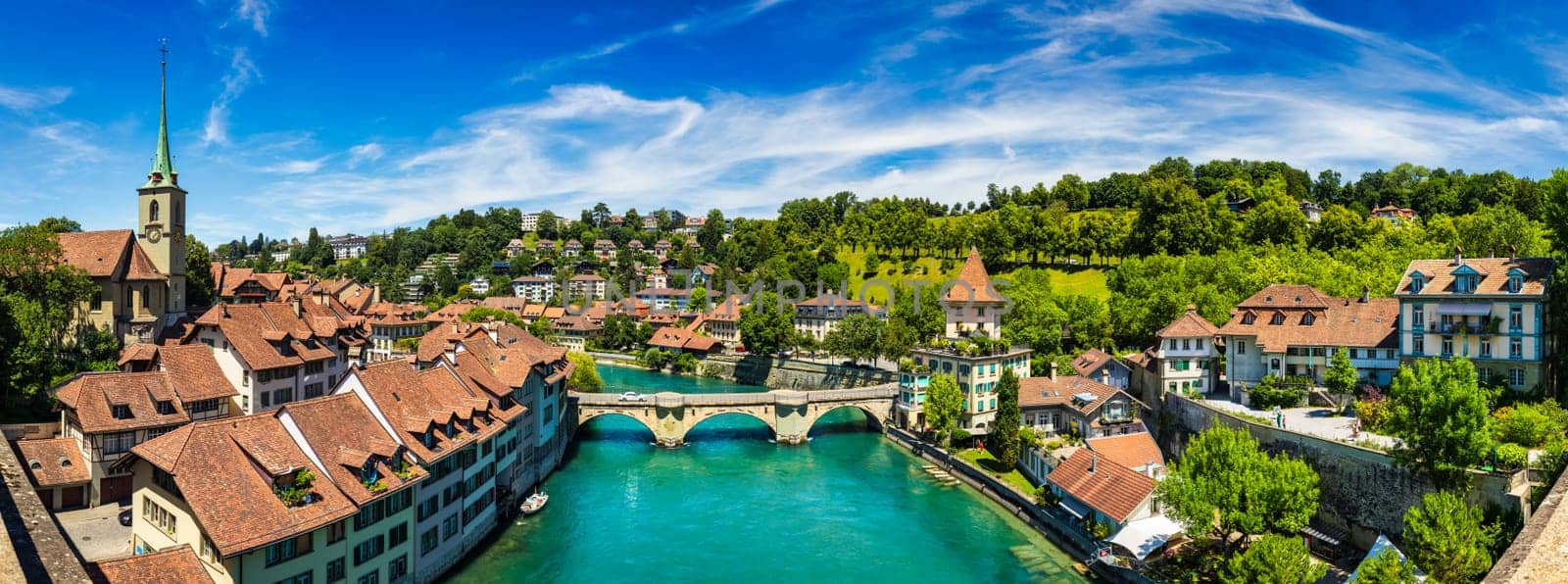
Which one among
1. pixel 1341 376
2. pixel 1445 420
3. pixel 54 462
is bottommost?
pixel 54 462

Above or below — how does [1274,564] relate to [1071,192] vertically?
below

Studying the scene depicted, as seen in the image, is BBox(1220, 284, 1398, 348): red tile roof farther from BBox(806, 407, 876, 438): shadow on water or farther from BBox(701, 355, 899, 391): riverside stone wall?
BBox(701, 355, 899, 391): riverside stone wall

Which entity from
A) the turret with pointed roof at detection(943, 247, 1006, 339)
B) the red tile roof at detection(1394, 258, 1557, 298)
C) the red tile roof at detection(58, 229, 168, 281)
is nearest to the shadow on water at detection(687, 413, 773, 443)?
the turret with pointed roof at detection(943, 247, 1006, 339)

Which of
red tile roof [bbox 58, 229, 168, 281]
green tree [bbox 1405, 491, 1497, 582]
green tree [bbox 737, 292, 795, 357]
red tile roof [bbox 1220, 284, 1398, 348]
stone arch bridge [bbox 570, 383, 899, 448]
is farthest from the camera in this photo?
green tree [bbox 737, 292, 795, 357]

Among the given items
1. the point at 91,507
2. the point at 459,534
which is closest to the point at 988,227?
the point at 459,534

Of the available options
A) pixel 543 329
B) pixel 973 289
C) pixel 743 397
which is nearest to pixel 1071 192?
pixel 973 289

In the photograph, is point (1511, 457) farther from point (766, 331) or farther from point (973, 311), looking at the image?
point (766, 331)
